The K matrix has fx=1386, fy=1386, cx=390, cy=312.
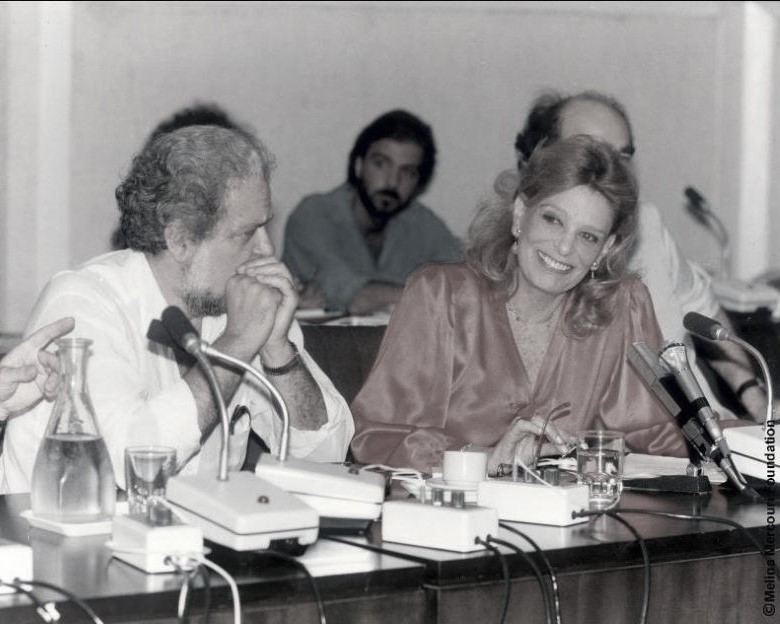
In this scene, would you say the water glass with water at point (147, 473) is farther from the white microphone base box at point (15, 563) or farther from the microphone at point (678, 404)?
the microphone at point (678, 404)

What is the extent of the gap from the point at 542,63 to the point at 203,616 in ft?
16.2

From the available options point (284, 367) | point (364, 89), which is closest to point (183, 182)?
point (284, 367)

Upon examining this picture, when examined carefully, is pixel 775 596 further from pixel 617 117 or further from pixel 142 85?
pixel 142 85

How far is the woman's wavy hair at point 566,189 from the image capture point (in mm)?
2943

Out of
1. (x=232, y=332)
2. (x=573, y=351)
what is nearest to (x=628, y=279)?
(x=573, y=351)

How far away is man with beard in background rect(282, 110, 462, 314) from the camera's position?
17.4 ft

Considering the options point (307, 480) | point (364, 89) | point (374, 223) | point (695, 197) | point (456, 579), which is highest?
point (364, 89)

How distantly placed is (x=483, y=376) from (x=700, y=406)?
745mm

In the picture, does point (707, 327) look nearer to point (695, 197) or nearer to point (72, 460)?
point (72, 460)

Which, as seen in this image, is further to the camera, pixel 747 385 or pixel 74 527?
pixel 747 385

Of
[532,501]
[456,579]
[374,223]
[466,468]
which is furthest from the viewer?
[374,223]

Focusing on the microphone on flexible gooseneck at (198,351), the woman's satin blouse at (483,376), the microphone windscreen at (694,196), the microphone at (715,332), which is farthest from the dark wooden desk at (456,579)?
the microphone windscreen at (694,196)

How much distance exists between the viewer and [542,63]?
20.2 ft

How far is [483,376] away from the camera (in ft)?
9.58
